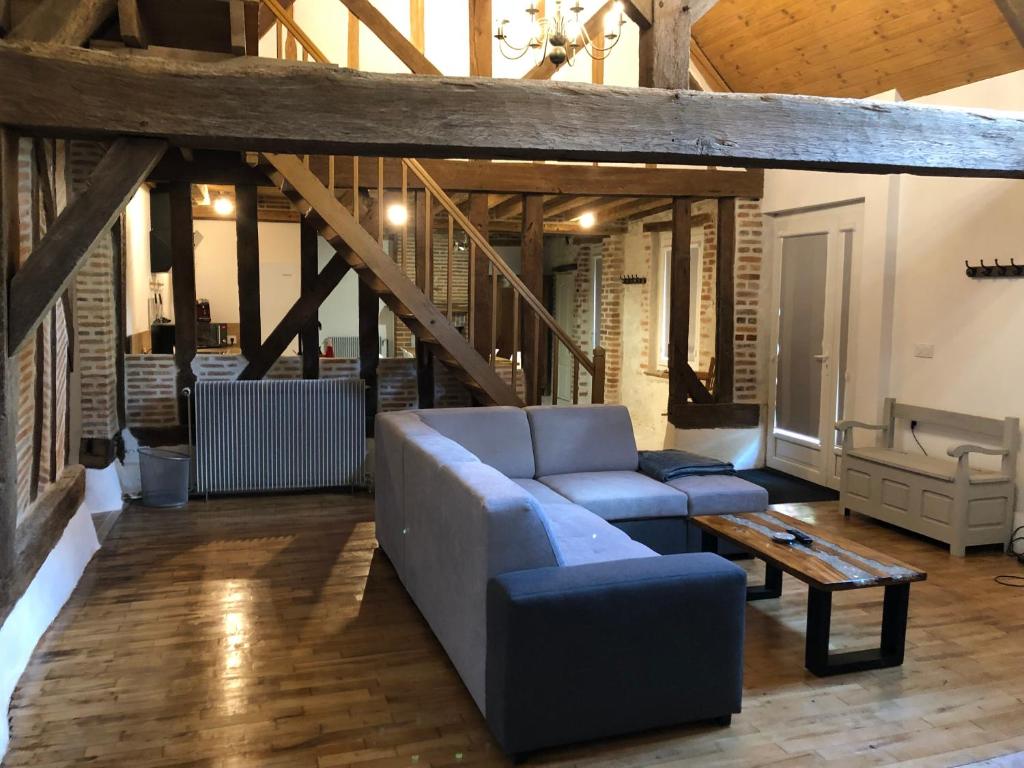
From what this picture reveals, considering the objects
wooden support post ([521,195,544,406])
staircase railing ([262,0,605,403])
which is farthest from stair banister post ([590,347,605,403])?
wooden support post ([521,195,544,406])

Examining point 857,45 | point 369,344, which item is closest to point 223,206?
point 369,344

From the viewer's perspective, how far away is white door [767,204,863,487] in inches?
249

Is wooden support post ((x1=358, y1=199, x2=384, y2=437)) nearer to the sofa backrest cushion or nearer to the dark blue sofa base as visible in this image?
the dark blue sofa base

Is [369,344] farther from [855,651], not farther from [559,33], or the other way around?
[855,651]

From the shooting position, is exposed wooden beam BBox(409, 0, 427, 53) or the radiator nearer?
the radiator

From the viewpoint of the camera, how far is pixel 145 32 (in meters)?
3.69

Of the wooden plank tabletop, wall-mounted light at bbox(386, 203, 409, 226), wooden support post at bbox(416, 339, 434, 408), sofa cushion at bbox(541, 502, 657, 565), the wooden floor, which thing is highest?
wall-mounted light at bbox(386, 203, 409, 226)

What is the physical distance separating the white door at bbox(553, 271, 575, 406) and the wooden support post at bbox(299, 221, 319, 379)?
17.8 feet

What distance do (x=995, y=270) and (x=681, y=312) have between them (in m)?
2.42

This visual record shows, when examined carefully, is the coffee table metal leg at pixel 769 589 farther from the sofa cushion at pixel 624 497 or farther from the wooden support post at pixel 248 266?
the wooden support post at pixel 248 266

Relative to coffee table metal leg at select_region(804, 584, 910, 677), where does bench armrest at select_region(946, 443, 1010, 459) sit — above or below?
above

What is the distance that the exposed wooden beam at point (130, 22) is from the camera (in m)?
3.27

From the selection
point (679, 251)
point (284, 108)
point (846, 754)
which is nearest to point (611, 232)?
point (679, 251)

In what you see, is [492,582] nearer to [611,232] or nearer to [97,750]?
[97,750]
